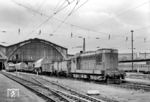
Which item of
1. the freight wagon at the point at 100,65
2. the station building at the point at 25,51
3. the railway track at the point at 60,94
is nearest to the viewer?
the railway track at the point at 60,94

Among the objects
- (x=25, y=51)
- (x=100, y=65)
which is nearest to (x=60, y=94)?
(x=100, y=65)

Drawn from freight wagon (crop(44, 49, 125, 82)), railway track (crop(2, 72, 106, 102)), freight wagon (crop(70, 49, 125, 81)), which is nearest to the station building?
freight wagon (crop(44, 49, 125, 82))

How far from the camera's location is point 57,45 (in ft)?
403

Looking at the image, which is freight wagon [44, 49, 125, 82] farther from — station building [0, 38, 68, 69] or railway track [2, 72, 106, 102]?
station building [0, 38, 68, 69]

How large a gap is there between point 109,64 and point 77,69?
7.58 metres

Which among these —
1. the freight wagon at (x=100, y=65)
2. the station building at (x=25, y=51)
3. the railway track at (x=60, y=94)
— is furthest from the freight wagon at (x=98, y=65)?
the station building at (x=25, y=51)

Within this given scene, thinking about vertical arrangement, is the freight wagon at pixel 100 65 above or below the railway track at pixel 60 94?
above

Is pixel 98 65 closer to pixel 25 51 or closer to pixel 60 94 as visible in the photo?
pixel 60 94

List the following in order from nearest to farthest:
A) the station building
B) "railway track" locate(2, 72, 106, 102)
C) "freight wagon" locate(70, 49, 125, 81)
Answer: "railway track" locate(2, 72, 106, 102)
"freight wagon" locate(70, 49, 125, 81)
the station building

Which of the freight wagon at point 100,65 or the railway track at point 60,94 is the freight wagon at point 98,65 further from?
the railway track at point 60,94

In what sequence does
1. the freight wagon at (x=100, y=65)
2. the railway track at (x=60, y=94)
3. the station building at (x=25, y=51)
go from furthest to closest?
the station building at (x=25, y=51)
the freight wagon at (x=100, y=65)
the railway track at (x=60, y=94)

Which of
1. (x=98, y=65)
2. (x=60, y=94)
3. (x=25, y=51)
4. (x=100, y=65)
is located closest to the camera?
(x=60, y=94)

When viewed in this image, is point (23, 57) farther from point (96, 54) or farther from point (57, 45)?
point (96, 54)

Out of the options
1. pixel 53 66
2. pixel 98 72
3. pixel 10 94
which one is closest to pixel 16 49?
pixel 53 66
